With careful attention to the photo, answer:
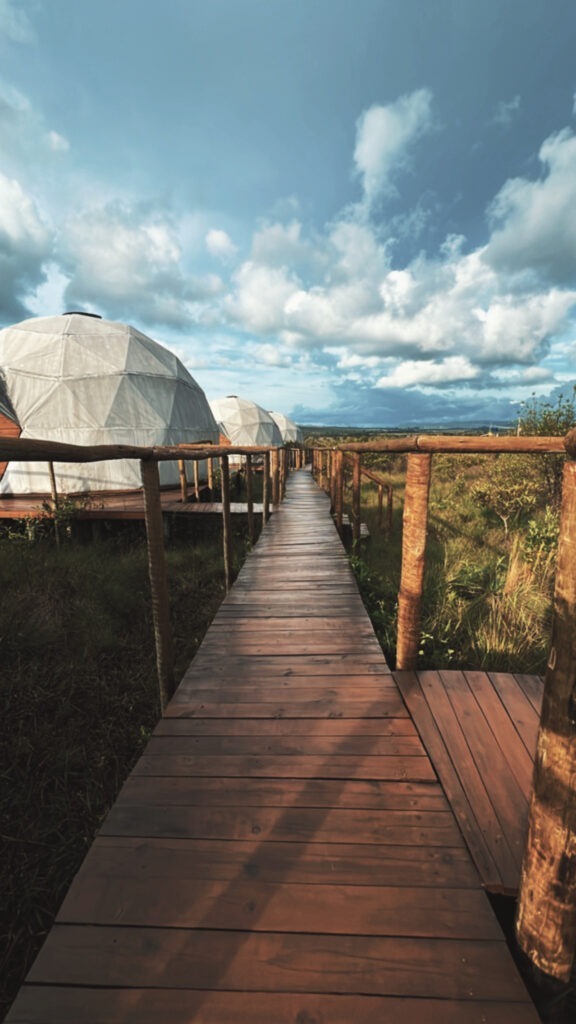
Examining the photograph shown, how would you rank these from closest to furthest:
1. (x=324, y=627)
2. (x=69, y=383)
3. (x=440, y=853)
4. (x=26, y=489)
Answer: (x=440, y=853) → (x=324, y=627) → (x=26, y=489) → (x=69, y=383)

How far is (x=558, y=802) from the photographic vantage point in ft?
3.22

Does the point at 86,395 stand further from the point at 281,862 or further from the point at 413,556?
the point at 281,862

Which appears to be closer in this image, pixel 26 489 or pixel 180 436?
pixel 26 489

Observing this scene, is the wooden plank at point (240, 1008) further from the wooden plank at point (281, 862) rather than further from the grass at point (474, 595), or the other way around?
the grass at point (474, 595)

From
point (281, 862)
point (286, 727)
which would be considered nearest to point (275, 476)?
point (286, 727)

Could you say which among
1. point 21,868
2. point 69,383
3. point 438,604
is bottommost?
point 21,868

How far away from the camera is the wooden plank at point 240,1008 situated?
94 cm

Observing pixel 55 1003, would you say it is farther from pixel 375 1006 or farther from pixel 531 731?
pixel 531 731

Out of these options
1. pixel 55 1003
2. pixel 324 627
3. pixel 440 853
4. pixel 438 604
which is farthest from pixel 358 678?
pixel 438 604

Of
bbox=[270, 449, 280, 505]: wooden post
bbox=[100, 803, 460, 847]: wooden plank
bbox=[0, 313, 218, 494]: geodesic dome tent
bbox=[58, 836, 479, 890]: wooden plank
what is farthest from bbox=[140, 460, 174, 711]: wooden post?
bbox=[0, 313, 218, 494]: geodesic dome tent

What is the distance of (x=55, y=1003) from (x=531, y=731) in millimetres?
2153

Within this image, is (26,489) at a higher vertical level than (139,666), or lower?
higher

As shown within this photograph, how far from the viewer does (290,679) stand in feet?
7.99

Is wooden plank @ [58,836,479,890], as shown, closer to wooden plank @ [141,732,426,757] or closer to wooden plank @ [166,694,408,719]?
wooden plank @ [141,732,426,757]
